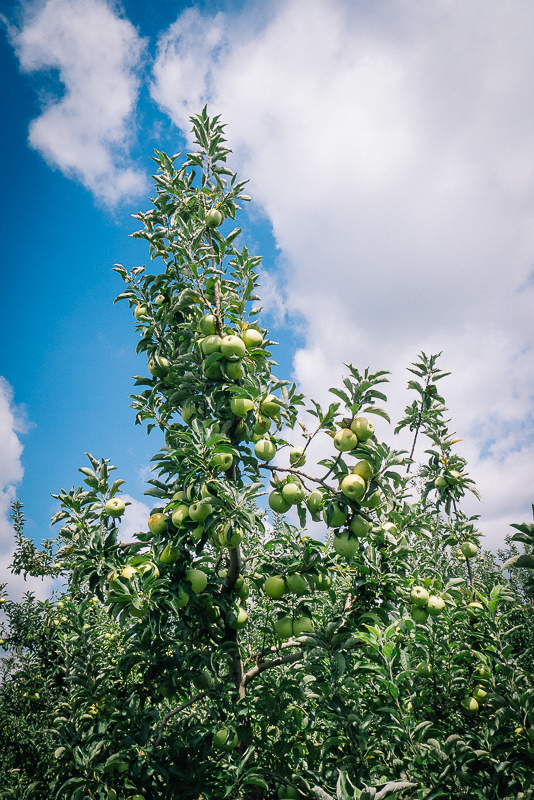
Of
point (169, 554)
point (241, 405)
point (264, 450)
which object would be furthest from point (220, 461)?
point (169, 554)

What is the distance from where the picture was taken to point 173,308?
11.1ft

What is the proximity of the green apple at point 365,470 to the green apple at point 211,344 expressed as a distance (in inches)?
49.4

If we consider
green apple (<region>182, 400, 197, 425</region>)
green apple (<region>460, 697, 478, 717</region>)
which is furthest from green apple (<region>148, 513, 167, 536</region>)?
green apple (<region>460, 697, 478, 717</region>)

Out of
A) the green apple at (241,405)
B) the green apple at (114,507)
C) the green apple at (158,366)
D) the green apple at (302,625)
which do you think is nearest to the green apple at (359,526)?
the green apple at (302,625)

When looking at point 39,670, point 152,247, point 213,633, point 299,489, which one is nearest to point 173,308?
point 152,247

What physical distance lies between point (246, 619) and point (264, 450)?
1.26 metres

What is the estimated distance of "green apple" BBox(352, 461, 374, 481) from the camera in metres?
2.83

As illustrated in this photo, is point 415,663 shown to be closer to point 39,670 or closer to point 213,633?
point 213,633

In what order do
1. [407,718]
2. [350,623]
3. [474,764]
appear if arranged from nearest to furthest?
[407,718]
[474,764]
[350,623]

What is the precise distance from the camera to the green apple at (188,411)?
10.8 feet

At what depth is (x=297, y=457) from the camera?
3.24m

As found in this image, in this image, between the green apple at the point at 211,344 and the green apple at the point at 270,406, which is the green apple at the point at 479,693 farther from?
the green apple at the point at 211,344

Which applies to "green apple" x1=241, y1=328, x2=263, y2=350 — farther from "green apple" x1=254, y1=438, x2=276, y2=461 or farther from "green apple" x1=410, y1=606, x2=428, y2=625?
"green apple" x1=410, y1=606, x2=428, y2=625

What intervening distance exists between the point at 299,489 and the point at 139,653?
156 centimetres
